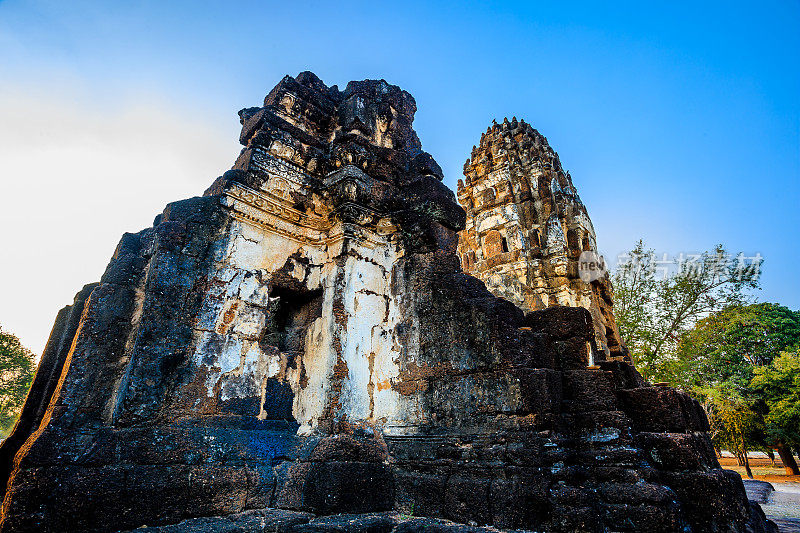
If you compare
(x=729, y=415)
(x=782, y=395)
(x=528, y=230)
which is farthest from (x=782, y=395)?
(x=528, y=230)

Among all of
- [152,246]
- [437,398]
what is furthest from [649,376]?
[152,246]

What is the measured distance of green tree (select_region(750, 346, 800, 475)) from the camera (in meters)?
18.6

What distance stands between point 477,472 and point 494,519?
34 centimetres

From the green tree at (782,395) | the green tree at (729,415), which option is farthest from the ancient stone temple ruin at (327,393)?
the green tree at (782,395)

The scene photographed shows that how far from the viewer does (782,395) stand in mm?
19281

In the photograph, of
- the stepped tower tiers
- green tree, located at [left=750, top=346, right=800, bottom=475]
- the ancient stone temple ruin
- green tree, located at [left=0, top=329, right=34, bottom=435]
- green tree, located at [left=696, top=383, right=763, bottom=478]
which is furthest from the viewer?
green tree, located at [left=0, top=329, right=34, bottom=435]

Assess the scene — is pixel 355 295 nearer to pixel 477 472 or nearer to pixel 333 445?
pixel 333 445

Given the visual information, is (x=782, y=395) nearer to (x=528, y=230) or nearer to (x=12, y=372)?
(x=528, y=230)

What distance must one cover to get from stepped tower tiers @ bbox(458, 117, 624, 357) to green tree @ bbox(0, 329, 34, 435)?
1223 inches

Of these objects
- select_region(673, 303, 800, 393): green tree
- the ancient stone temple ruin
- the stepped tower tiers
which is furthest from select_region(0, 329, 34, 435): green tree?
select_region(673, 303, 800, 393): green tree

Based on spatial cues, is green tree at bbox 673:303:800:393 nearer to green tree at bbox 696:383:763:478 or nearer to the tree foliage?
green tree at bbox 696:383:763:478

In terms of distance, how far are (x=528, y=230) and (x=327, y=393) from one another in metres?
7.65

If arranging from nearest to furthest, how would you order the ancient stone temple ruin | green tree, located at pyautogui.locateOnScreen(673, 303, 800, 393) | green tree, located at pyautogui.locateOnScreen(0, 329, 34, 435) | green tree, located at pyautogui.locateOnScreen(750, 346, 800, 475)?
the ancient stone temple ruin
green tree, located at pyautogui.locateOnScreen(673, 303, 800, 393)
green tree, located at pyautogui.locateOnScreen(750, 346, 800, 475)
green tree, located at pyautogui.locateOnScreen(0, 329, 34, 435)

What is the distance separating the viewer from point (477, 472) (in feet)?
9.98
